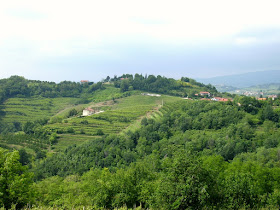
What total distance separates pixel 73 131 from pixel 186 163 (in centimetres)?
4818

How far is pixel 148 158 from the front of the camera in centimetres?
4053

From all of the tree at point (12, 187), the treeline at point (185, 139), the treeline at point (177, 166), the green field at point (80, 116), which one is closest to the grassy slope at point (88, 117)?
the green field at point (80, 116)

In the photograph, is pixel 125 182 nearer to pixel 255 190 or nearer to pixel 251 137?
pixel 255 190

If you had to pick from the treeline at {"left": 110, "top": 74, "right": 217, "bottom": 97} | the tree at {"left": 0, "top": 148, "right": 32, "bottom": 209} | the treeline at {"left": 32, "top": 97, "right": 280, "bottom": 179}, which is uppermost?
the treeline at {"left": 110, "top": 74, "right": 217, "bottom": 97}

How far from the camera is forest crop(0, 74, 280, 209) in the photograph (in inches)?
640

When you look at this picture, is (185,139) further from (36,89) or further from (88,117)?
(36,89)

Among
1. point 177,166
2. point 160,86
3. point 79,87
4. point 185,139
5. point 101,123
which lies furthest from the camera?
point 79,87

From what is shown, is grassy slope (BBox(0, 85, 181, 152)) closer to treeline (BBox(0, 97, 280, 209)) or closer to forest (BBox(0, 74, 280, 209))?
forest (BBox(0, 74, 280, 209))

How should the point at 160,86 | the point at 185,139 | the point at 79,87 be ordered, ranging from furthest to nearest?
the point at 79,87 → the point at 160,86 → the point at 185,139

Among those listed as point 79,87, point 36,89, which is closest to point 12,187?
point 36,89

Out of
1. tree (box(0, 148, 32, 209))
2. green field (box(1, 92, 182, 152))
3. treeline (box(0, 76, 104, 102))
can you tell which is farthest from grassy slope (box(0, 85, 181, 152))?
tree (box(0, 148, 32, 209))

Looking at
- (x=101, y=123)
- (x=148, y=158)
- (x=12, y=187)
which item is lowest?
(x=148, y=158)

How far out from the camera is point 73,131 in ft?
193

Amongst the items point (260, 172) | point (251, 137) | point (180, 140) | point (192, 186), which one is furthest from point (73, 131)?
point (192, 186)
